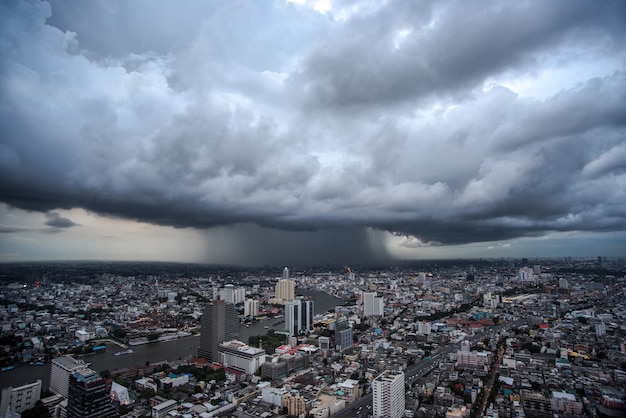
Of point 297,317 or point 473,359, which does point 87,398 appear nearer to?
point 473,359

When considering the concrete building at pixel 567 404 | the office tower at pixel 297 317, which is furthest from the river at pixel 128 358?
the concrete building at pixel 567 404

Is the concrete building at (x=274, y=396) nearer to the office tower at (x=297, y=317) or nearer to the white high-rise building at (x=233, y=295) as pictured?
the office tower at (x=297, y=317)

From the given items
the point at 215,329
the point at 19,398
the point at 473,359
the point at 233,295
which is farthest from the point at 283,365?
the point at 233,295

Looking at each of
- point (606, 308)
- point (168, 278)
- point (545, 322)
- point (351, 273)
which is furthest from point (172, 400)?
point (351, 273)

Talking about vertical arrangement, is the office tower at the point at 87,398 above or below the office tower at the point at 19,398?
above

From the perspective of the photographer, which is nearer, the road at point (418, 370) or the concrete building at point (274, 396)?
the road at point (418, 370)

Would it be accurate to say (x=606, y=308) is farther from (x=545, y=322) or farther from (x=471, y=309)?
(x=471, y=309)

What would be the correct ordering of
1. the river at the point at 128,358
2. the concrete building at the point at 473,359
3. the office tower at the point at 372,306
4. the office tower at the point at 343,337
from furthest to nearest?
1. the office tower at the point at 372,306
2. the office tower at the point at 343,337
3. the concrete building at the point at 473,359
4. the river at the point at 128,358
